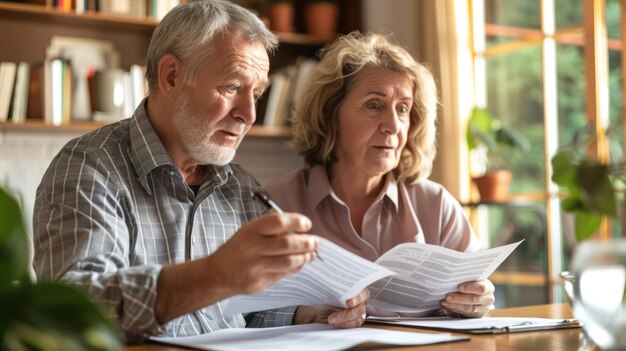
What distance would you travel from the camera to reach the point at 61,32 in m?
3.63

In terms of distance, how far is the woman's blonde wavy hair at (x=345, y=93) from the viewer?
2338 mm

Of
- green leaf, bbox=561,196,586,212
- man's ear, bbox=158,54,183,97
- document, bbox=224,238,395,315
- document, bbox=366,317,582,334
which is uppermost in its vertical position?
man's ear, bbox=158,54,183,97

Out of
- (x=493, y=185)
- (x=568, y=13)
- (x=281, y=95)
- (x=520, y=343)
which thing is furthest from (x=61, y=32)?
(x=520, y=343)

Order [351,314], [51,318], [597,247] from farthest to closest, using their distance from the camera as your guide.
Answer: [351,314], [597,247], [51,318]

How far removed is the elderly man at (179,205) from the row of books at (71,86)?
1688 millimetres

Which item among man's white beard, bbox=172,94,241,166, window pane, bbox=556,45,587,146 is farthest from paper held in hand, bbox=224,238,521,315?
window pane, bbox=556,45,587,146

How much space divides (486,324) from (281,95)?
2.53 metres

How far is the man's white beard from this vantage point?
175 cm

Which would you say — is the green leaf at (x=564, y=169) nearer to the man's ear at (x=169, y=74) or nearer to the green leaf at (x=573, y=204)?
the green leaf at (x=573, y=204)

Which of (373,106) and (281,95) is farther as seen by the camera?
(281,95)

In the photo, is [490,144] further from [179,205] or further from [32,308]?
[32,308]

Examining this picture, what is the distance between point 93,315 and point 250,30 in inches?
49.8

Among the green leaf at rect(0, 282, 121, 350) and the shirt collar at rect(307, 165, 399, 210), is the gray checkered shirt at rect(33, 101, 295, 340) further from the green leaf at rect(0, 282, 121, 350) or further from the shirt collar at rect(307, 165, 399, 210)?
the green leaf at rect(0, 282, 121, 350)

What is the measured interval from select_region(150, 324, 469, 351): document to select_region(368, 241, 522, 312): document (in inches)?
6.3
